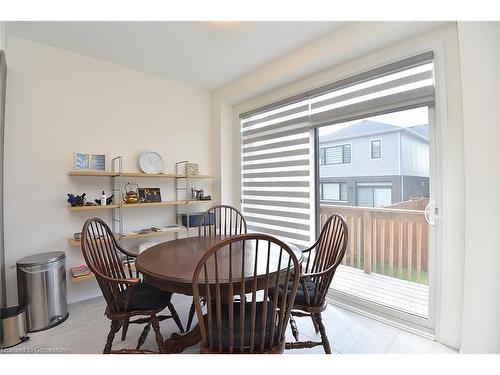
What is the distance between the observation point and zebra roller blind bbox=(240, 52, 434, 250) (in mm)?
1963

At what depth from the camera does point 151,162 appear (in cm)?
298

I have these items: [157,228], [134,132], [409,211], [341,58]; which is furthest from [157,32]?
[409,211]

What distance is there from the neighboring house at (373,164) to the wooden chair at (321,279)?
69 cm

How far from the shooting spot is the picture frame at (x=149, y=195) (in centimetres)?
290

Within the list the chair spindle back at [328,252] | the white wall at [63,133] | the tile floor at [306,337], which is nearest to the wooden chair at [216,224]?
the tile floor at [306,337]

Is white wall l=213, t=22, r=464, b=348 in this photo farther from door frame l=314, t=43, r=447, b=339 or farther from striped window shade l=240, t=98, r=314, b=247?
striped window shade l=240, t=98, r=314, b=247

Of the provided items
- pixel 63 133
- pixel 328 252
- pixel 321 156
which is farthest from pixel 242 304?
pixel 63 133

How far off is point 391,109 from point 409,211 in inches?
35.2

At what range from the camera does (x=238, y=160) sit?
3.57 m

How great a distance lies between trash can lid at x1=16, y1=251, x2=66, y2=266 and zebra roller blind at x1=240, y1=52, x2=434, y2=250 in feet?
7.17

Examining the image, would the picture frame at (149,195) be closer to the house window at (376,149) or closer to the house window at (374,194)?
the house window at (374,194)

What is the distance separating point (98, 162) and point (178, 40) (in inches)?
61.2

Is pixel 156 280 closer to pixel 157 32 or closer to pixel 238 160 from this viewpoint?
pixel 157 32

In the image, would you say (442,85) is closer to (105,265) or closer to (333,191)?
(333,191)
